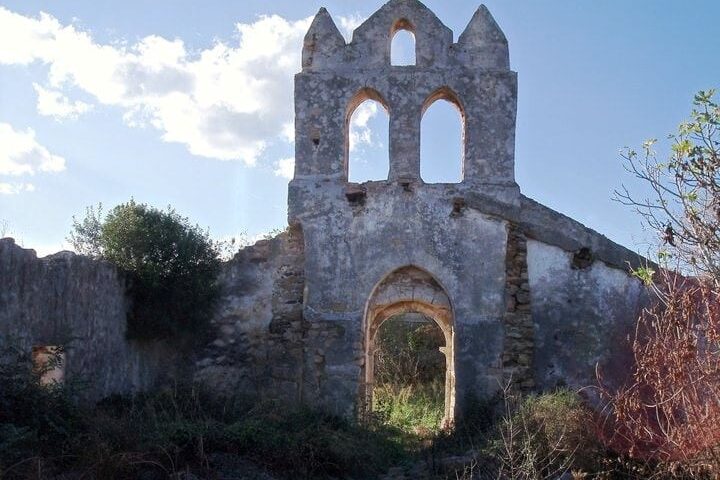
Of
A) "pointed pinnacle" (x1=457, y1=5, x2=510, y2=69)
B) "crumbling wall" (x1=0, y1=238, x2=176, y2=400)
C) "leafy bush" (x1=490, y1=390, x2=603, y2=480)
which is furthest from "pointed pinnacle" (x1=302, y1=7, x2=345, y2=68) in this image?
"leafy bush" (x1=490, y1=390, x2=603, y2=480)

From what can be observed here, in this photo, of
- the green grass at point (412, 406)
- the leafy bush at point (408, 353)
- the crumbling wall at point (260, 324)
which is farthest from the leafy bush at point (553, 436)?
the leafy bush at point (408, 353)

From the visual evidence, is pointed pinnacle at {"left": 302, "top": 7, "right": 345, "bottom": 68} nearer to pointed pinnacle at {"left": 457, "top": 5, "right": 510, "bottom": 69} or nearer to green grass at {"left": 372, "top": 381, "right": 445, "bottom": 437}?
pointed pinnacle at {"left": 457, "top": 5, "right": 510, "bottom": 69}

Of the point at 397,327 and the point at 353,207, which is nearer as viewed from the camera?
the point at 353,207

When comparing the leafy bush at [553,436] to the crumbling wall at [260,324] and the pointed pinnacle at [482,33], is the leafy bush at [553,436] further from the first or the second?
the pointed pinnacle at [482,33]

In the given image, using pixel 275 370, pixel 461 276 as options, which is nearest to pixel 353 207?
pixel 461 276

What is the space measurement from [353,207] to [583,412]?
15.5 feet

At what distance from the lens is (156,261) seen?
39.0 ft

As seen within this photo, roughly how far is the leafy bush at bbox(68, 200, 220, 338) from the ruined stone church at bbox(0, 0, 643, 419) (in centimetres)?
32

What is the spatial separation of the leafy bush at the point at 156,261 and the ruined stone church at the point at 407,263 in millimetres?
318

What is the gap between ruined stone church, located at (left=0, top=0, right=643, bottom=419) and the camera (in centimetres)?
1210

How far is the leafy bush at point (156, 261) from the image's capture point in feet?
38.4

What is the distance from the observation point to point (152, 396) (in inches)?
451

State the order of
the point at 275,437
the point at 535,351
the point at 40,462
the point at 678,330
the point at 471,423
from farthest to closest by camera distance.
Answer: the point at 535,351, the point at 471,423, the point at 275,437, the point at 40,462, the point at 678,330

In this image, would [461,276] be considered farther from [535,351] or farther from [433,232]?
[535,351]
